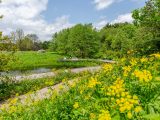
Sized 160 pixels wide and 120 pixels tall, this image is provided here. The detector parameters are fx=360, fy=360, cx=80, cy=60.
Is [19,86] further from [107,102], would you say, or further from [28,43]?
[28,43]

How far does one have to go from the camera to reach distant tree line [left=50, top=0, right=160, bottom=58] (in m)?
17.7

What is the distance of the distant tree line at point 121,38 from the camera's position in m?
17.7

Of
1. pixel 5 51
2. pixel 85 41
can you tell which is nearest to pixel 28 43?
pixel 85 41

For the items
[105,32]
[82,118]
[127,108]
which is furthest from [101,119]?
[105,32]

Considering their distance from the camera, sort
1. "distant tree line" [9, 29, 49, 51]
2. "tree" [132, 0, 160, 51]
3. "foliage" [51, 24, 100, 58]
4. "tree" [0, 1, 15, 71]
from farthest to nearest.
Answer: "distant tree line" [9, 29, 49, 51]
"foliage" [51, 24, 100, 58]
"tree" [0, 1, 15, 71]
"tree" [132, 0, 160, 51]

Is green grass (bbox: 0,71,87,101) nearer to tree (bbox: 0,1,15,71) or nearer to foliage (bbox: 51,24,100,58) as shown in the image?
tree (bbox: 0,1,15,71)

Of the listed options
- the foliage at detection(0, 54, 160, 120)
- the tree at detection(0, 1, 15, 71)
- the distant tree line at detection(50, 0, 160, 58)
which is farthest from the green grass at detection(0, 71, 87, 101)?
the foliage at detection(0, 54, 160, 120)

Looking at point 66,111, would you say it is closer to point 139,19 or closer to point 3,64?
point 139,19

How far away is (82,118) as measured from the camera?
592 centimetres

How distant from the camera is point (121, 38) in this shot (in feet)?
160

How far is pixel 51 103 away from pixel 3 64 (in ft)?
44.9

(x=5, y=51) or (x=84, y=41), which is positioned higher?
(x=84, y=41)

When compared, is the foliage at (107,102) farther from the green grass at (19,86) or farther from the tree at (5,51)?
the tree at (5,51)

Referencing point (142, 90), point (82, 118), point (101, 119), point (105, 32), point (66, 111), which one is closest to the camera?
point (101, 119)
